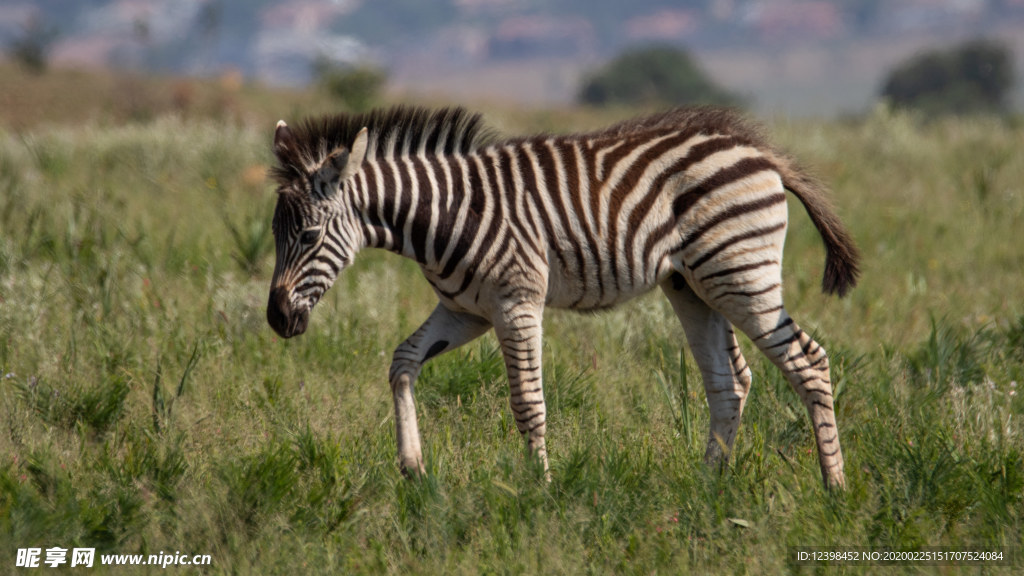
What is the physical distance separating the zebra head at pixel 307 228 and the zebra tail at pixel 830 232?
2.40m

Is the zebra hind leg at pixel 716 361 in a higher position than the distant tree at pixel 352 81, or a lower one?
lower

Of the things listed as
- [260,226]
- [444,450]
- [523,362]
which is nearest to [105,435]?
[444,450]

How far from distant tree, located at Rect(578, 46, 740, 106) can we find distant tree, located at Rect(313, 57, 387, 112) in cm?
4048

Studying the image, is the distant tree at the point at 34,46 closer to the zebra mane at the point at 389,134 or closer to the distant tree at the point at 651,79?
the zebra mane at the point at 389,134

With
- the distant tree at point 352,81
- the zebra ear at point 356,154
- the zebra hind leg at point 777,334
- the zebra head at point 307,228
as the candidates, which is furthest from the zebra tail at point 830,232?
the distant tree at point 352,81

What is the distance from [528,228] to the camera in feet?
15.1

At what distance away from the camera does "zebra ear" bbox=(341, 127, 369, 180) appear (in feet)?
14.2

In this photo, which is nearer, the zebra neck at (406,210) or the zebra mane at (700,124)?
the zebra neck at (406,210)

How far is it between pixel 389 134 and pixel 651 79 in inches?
3157

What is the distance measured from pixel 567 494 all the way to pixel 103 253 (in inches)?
232

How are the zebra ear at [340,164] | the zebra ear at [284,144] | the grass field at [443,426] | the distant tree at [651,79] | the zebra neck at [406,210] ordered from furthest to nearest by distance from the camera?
1. the distant tree at [651,79]
2. the zebra neck at [406,210]
3. the zebra ear at [284,144]
4. the zebra ear at [340,164]
5. the grass field at [443,426]

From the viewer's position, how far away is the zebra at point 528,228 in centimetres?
443

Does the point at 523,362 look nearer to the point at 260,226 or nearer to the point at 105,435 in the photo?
the point at 105,435

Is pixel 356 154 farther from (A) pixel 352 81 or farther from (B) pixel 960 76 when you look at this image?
(B) pixel 960 76
